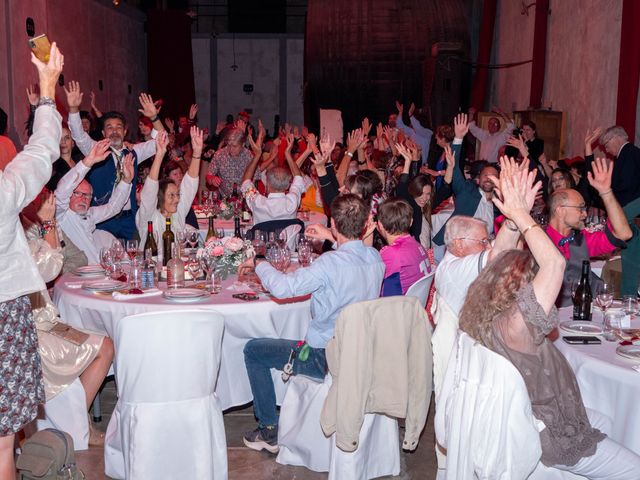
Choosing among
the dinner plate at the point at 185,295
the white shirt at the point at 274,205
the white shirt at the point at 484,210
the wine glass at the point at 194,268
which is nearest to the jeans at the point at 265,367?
the dinner plate at the point at 185,295

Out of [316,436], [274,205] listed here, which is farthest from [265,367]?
[274,205]

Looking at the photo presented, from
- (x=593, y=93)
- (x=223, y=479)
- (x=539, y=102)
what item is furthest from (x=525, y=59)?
(x=223, y=479)

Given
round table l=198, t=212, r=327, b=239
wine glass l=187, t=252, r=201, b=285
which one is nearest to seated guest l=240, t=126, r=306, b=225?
round table l=198, t=212, r=327, b=239

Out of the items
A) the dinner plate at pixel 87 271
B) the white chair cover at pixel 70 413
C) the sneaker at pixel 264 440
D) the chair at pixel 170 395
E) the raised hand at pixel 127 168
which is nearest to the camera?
the chair at pixel 170 395

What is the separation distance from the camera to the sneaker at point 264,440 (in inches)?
156

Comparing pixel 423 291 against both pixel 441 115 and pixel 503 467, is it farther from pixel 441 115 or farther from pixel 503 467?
pixel 441 115

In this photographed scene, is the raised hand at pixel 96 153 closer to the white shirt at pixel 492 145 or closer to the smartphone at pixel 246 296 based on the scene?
the smartphone at pixel 246 296

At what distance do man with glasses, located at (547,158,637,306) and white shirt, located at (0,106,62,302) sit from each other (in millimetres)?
2505

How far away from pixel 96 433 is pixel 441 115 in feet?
28.8

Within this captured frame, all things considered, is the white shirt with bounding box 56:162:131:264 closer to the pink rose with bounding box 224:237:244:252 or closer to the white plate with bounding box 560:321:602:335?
the pink rose with bounding box 224:237:244:252

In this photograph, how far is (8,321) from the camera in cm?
280

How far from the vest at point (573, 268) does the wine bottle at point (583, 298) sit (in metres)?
0.17

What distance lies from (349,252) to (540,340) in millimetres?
1144

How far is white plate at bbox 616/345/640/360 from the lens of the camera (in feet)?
9.95
